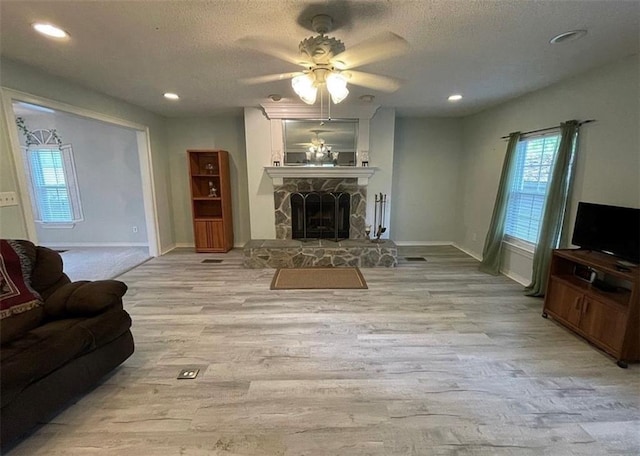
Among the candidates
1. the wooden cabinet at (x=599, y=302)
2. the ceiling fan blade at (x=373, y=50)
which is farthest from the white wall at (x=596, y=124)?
the ceiling fan blade at (x=373, y=50)

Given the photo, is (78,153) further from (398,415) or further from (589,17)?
(589,17)

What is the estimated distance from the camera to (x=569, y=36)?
217 centimetres

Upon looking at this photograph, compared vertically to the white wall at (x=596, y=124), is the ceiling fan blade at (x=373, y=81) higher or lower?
higher

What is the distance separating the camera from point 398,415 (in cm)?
176

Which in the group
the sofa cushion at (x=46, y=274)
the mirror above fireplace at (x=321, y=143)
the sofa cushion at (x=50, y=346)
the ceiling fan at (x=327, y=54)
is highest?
the ceiling fan at (x=327, y=54)

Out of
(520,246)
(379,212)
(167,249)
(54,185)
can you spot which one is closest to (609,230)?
(520,246)

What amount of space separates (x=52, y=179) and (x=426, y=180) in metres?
7.04

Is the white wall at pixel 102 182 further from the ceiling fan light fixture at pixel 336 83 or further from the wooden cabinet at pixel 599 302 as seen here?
the wooden cabinet at pixel 599 302

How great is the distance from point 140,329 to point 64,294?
0.89m

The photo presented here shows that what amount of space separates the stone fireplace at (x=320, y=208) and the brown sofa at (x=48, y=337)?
3.09 m

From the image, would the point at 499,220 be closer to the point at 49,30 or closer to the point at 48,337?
the point at 48,337

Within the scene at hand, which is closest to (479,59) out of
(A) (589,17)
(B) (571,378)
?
(A) (589,17)

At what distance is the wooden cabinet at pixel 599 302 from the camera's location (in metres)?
2.15

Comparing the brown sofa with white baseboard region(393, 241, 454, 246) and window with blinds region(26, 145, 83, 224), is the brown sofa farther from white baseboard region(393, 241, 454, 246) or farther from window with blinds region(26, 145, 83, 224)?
white baseboard region(393, 241, 454, 246)
